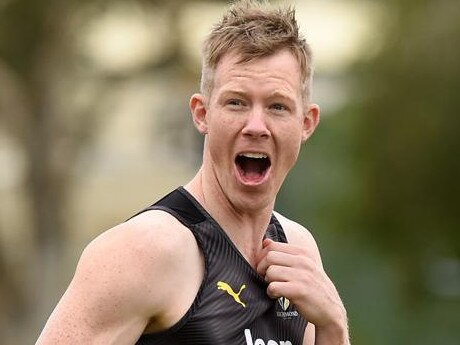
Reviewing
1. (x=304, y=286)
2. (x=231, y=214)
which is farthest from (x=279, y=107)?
(x=304, y=286)

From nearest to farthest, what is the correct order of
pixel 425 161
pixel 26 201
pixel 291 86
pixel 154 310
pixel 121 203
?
pixel 154 310, pixel 291 86, pixel 425 161, pixel 26 201, pixel 121 203

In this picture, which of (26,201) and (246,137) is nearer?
(246,137)

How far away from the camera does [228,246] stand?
4898 millimetres

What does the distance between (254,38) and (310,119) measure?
39 centimetres

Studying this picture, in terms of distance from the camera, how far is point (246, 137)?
4.82 meters

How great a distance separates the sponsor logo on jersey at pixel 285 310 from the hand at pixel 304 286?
0.08m

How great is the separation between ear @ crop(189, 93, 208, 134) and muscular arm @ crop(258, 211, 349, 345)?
0.45 metres

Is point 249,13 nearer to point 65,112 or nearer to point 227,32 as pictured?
point 227,32

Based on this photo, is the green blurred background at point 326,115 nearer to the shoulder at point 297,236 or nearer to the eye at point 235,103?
the shoulder at point 297,236

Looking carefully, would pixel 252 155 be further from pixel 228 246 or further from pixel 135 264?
pixel 135 264

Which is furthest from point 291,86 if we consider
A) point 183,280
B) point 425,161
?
point 425,161

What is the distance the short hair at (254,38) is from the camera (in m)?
4.90

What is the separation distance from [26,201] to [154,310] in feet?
62.8

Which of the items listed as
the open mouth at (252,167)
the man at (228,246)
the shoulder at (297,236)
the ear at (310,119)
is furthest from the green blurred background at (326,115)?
the open mouth at (252,167)
